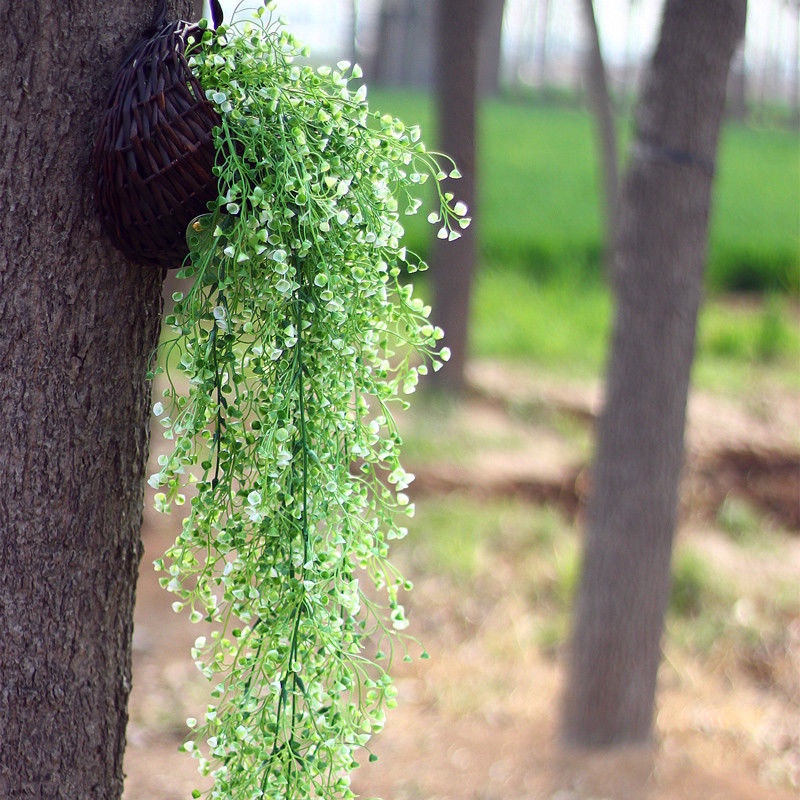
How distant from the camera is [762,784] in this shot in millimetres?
3541

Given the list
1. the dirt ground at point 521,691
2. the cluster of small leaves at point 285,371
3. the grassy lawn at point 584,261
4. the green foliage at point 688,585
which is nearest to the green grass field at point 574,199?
the grassy lawn at point 584,261

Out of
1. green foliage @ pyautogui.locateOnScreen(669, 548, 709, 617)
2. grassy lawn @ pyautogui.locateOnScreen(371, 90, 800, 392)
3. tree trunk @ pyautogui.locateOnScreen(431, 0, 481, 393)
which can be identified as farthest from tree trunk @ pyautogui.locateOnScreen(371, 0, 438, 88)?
green foliage @ pyautogui.locateOnScreen(669, 548, 709, 617)

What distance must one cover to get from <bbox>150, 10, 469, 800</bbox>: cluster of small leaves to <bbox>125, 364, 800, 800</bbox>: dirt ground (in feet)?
6.25

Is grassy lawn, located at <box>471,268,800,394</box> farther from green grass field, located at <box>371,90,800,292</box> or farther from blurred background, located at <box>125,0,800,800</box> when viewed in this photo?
green grass field, located at <box>371,90,800,292</box>

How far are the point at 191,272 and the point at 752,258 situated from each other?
11.9 metres

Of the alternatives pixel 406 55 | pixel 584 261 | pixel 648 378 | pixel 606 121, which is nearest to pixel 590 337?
pixel 606 121

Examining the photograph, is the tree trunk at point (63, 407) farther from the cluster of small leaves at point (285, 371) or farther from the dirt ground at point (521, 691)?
the dirt ground at point (521, 691)

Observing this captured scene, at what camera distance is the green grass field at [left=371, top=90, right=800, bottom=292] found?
12.2 metres

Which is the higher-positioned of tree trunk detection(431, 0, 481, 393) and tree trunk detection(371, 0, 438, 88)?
tree trunk detection(371, 0, 438, 88)

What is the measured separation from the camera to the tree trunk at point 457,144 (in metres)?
7.03

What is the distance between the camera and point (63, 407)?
1.50 m

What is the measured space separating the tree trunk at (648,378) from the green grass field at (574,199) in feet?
14.3

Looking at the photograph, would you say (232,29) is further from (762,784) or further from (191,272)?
(762,784)

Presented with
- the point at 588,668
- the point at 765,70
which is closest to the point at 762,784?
the point at 588,668
